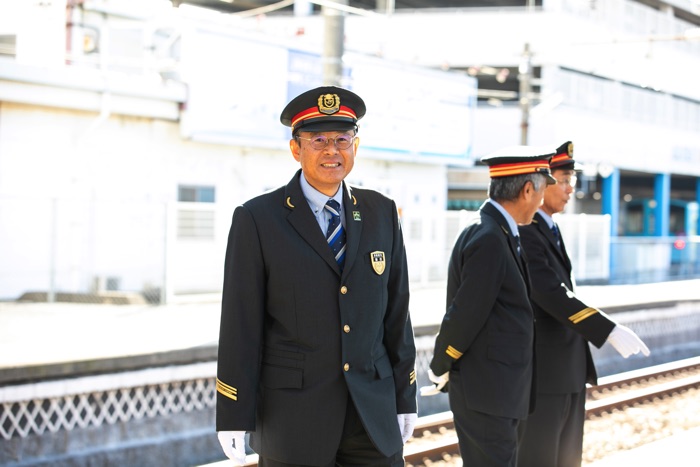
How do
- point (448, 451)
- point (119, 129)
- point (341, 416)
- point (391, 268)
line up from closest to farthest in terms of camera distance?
point (341, 416)
point (391, 268)
point (448, 451)
point (119, 129)

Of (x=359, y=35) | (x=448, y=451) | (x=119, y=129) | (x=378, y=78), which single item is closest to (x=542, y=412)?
(x=448, y=451)

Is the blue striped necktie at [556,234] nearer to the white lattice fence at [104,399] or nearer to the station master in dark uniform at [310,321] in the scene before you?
the station master in dark uniform at [310,321]

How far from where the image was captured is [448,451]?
786 cm

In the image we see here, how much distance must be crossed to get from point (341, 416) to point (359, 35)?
30.5 meters

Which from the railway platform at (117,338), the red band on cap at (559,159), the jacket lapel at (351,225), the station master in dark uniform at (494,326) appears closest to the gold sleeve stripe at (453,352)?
the station master in dark uniform at (494,326)

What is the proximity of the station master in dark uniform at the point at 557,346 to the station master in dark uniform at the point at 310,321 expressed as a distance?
1740mm

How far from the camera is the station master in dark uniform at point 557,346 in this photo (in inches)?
196

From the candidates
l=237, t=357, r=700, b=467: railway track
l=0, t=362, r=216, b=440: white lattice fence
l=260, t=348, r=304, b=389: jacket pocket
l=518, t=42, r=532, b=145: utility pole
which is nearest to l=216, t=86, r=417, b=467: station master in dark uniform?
l=260, t=348, r=304, b=389: jacket pocket

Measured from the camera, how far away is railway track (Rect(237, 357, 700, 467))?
7.73 m

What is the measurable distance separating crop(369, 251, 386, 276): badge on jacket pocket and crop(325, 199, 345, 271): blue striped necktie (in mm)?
118

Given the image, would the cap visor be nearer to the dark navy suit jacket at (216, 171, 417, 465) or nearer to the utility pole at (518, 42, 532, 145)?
the dark navy suit jacket at (216, 171, 417, 465)

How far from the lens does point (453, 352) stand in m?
4.64

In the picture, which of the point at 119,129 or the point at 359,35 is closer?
the point at 119,129

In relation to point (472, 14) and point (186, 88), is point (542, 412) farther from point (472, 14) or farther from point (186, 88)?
point (472, 14)
